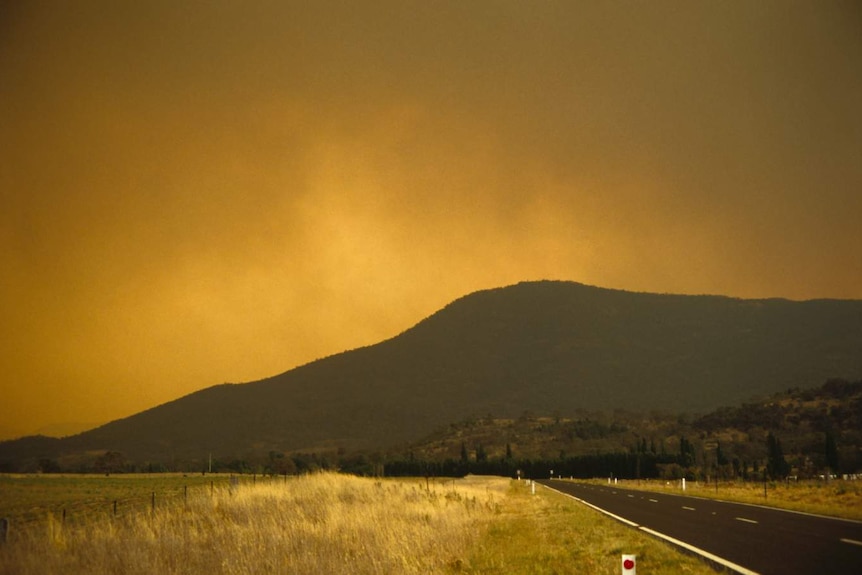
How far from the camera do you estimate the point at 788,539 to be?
18062 millimetres

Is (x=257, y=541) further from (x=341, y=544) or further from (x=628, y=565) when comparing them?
(x=628, y=565)

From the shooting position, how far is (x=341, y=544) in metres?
18.9

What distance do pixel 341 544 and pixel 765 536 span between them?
33.4ft

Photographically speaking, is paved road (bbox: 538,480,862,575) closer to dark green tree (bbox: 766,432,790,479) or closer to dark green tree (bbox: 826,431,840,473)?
dark green tree (bbox: 826,431,840,473)

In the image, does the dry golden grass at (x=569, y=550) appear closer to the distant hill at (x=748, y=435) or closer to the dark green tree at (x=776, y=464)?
the dark green tree at (x=776, y=464)

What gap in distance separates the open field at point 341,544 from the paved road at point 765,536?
43.8 inches

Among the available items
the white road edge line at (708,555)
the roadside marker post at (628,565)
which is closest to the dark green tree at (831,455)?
the white road edge line at (708,555)

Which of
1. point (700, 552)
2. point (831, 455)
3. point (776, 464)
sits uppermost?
point (831, 455)

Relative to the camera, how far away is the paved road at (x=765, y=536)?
46.5 feet

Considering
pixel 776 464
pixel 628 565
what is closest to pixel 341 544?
pixel 628 565

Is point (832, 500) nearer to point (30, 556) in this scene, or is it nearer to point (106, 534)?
A: point (106, 534)

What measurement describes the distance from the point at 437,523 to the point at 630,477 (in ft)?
332

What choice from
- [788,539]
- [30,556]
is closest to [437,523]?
[788,539]

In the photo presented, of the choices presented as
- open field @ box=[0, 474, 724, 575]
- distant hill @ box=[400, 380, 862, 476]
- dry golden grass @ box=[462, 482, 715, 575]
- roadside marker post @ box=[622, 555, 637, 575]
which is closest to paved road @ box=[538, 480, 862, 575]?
dry golden grass @ box=[462, 482, 715, 575]
